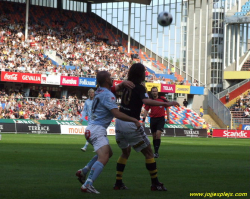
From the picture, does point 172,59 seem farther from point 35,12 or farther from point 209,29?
point 35,12

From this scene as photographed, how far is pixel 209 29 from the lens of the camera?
75.5 meters

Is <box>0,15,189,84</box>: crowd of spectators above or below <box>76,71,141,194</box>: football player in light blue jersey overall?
above

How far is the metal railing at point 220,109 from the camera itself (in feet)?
193

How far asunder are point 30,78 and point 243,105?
25000 millimetres

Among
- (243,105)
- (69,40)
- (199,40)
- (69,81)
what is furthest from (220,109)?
(69,40)

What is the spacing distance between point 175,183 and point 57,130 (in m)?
32.1

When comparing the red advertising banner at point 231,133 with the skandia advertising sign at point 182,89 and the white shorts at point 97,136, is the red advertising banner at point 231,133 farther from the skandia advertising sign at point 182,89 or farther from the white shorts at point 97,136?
the white shorts at point 97,136

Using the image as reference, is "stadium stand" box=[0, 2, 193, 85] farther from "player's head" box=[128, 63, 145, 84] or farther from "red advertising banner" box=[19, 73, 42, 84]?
"player's head" box=[128, 63, 145, 84]

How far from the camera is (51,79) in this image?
51.5 metres

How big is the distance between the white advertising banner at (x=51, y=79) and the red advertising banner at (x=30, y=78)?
418mm

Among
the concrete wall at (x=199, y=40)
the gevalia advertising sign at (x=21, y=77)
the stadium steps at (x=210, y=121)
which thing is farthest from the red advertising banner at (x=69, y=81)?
the concrete wall at (x=199, y=40)

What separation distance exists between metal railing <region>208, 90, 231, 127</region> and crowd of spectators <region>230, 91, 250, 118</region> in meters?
1.81

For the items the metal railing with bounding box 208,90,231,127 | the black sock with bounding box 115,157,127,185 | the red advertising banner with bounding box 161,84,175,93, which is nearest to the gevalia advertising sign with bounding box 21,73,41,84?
the red advertising banner with bounding box 161,84,175,93

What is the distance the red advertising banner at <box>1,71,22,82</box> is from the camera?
4866cm
